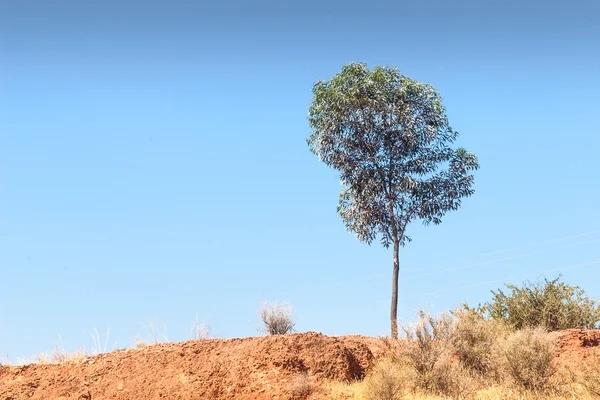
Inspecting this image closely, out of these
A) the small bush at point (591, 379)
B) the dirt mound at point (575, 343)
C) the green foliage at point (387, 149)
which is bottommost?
the small bush at point (591, 379)

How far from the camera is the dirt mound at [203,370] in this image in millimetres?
11609

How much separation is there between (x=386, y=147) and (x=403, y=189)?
6.51ft

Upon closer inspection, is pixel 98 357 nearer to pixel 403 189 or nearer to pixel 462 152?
pixel 403 189

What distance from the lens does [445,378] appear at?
38.8ft

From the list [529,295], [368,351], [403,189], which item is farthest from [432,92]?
[368,351]

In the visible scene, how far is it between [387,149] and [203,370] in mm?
14208

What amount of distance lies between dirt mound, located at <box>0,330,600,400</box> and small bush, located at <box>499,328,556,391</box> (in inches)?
127

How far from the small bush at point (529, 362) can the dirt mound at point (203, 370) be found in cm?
322

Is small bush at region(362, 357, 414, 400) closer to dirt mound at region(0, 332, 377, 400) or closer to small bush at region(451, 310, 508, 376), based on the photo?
dirt mound at region(0, 332, 377, 400)

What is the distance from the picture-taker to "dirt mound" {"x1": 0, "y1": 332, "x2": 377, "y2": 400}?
1161cm

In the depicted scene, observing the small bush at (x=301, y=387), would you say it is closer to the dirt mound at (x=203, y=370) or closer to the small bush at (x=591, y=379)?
the dirt mound at (x=203, y=370)

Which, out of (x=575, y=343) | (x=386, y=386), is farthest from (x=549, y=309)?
(x=386, y=386)

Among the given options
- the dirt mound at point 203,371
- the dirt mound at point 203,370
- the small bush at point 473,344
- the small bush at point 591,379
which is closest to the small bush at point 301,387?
the dirt mound at point 203,371

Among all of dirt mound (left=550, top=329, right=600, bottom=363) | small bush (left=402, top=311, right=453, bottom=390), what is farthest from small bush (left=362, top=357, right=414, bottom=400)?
dirt mound (left=550, top=329, right=600, bottom=363)
